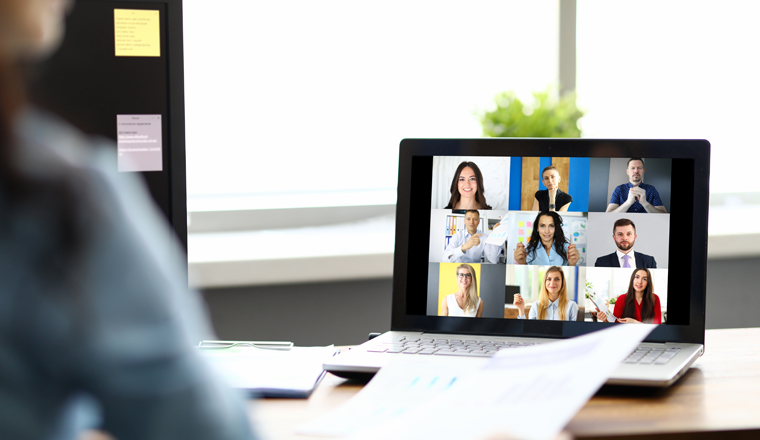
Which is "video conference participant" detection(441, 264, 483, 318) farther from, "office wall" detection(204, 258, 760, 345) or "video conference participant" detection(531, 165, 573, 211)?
"office wall" detection(204, 258, 760, 345)

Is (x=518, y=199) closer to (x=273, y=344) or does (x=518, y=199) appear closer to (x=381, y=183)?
(x=273, y=344)

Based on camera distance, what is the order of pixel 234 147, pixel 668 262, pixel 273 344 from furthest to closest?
pixel 234 147 < pixel 273 344 < pixel 668 262

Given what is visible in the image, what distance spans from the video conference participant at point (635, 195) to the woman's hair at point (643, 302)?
0.08 metres

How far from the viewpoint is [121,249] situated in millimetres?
292

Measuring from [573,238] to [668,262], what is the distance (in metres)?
0.12

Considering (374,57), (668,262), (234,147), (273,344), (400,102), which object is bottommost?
(273,344)

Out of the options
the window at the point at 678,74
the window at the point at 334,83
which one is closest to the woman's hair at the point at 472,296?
the window at the point at 334,83

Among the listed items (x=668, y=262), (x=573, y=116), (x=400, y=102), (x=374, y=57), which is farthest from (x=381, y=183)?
(x=668, y=262)

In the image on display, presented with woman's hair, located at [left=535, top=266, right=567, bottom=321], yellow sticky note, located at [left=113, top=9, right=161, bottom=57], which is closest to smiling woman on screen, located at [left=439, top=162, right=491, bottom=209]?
woman's hair, located at [left=535, top=266, right=567, bottom=321]

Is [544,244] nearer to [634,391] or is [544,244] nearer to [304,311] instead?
[634,391]

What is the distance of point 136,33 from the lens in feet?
2.81

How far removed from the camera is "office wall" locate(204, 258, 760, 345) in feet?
5.50

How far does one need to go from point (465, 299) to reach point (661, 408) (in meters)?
0.29

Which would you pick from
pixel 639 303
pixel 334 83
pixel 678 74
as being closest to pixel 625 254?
pixel 639 303
